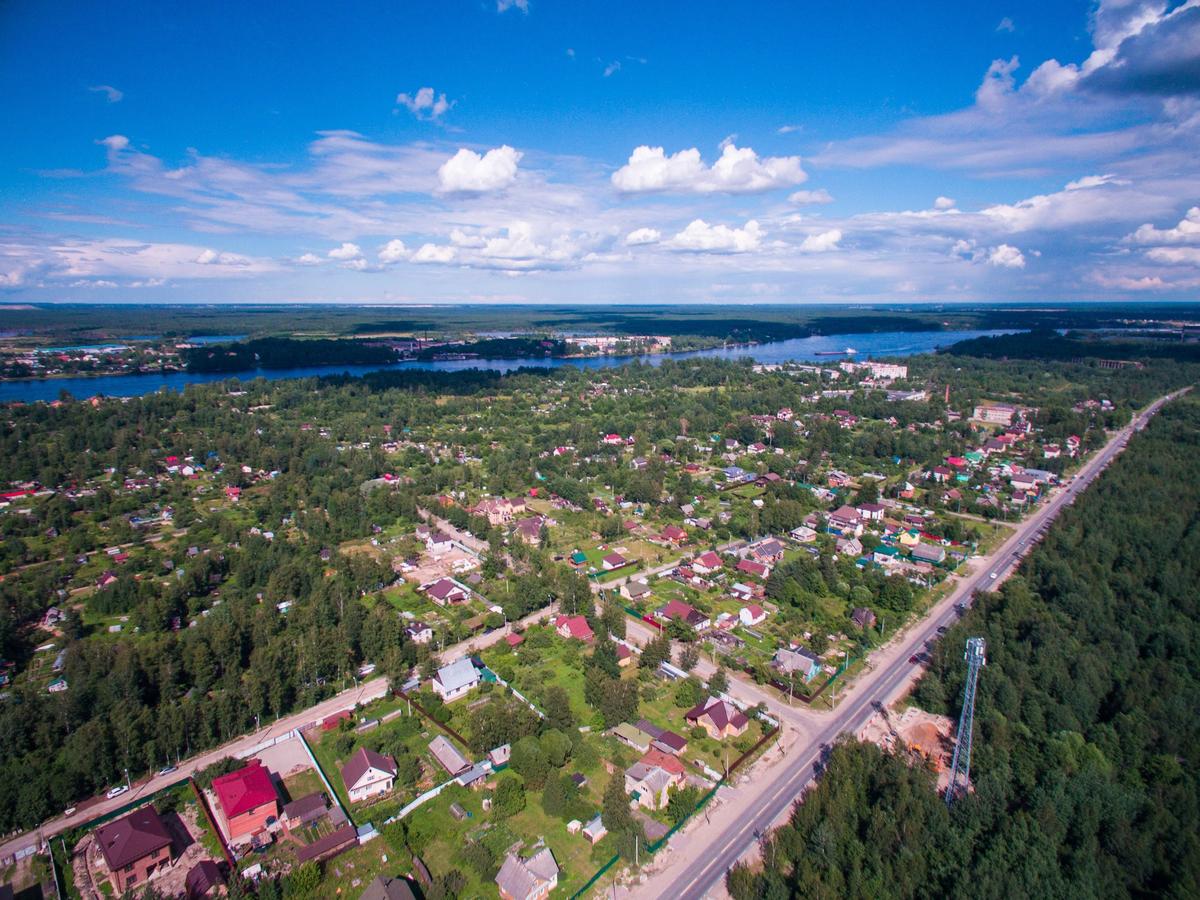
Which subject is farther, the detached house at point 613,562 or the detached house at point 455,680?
the detached house at point 613,562

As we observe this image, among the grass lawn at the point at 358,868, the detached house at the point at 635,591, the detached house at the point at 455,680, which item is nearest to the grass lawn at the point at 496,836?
the grass lawn at the point at 358,868

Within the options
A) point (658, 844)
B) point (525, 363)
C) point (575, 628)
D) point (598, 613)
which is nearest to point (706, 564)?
point (598, 613)

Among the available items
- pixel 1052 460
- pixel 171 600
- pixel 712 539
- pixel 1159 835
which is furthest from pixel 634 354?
pixel 1159 835

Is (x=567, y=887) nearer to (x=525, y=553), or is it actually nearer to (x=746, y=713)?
(x=746, y=713)

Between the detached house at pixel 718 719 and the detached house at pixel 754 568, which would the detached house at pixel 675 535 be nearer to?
the detached house at pixel 754 568

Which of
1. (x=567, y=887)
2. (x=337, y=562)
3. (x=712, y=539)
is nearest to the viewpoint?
(x=567, y=887)

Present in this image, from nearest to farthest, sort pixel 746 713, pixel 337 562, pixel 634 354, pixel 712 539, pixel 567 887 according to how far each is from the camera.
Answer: pixel 567 887, pixel 746 713, pixel 337 562, pixel 712 539, pixel 634 354

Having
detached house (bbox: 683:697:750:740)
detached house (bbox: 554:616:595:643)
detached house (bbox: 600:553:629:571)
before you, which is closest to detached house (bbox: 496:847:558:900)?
detached house (bbox: 683:697:750:740)
